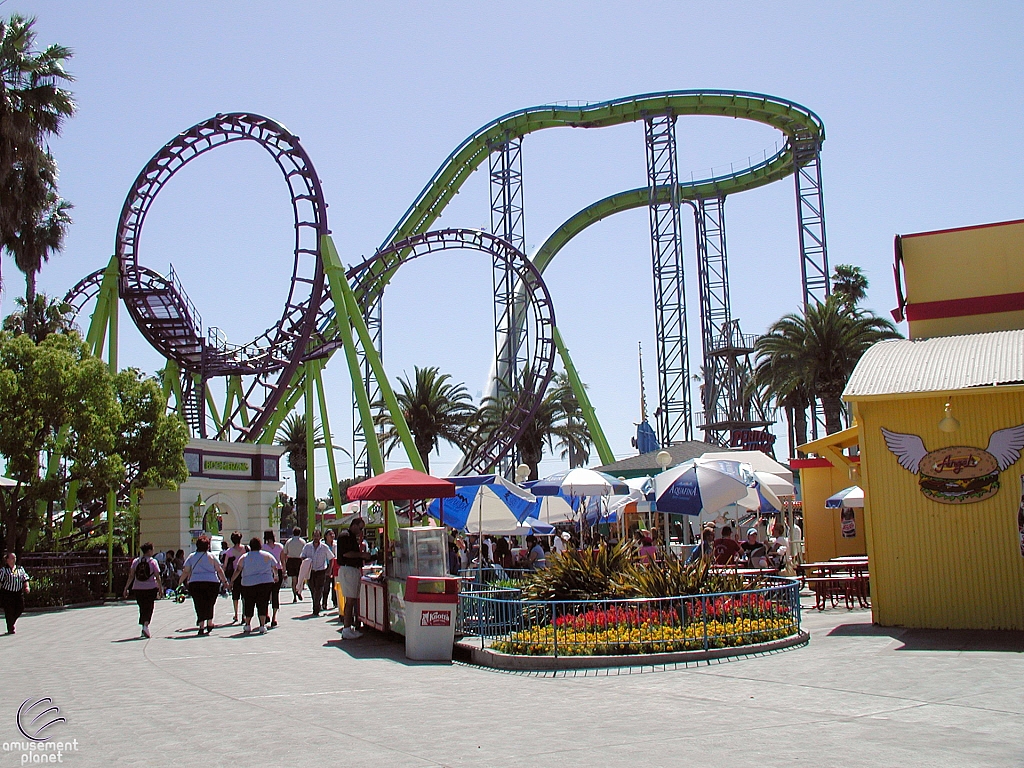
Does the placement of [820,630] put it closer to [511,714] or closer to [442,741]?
[511,714]

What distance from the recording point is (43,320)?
3912 cm

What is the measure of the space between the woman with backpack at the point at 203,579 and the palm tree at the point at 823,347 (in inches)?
960

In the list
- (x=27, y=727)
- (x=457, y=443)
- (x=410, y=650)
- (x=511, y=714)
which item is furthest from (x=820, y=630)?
(x=457, y=443)

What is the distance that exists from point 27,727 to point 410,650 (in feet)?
16.4

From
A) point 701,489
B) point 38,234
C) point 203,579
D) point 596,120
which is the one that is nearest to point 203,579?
point 203,579

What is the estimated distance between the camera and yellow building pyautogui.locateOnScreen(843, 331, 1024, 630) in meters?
12.4

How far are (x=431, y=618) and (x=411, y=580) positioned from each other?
0.55m

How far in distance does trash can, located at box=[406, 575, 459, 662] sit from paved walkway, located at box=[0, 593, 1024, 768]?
0.35m

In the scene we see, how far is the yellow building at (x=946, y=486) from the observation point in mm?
12367

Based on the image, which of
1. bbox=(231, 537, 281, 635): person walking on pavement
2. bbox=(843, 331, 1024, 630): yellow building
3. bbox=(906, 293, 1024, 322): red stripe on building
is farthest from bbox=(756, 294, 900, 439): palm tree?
bbox=(231, 537, 281, 635): person walking on pavement

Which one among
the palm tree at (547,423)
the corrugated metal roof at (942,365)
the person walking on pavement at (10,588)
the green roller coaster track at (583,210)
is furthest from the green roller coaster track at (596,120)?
the corrugated metal roof at (942,365)

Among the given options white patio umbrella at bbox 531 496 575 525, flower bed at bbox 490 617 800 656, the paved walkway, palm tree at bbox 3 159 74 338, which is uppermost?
palm tree at bbox 3 159 74 338

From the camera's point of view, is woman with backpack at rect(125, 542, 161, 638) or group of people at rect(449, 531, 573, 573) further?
group of people at rect(449, 531, 573, 573)

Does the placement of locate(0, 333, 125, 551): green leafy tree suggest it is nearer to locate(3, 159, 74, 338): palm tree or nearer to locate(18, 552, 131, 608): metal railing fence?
locate(18, 552, 131, 608): metal railing fence
